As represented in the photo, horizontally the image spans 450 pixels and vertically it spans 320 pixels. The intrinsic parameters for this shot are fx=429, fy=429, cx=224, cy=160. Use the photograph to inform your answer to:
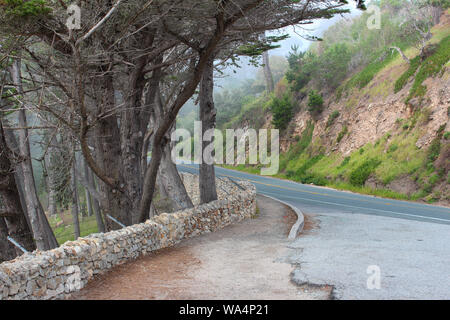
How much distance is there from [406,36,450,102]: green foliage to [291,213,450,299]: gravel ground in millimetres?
14496

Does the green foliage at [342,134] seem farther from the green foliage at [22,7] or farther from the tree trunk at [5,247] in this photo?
the green foliage at [22,7]

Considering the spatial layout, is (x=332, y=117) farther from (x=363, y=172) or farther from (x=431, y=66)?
(x=363, y=172)

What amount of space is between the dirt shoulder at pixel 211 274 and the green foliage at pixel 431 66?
703 inches

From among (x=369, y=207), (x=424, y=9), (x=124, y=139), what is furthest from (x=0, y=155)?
(x=424, y=9)

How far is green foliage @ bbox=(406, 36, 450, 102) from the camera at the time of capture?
962 inches

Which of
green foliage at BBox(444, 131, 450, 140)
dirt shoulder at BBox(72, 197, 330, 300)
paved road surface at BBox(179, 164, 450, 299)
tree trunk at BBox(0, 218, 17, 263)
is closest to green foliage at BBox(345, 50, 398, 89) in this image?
green foliage at BBox(444, 131, 450, 140)

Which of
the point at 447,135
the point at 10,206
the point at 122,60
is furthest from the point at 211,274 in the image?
the point at 447,135

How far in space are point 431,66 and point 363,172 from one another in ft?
24.5

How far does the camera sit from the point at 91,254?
23.4 feet

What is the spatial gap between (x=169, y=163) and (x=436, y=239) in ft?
31.6

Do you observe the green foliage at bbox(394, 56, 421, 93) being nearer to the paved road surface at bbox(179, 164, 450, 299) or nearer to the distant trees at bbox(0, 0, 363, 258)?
the paved road surface at bbox(179, 164, 450, 299)

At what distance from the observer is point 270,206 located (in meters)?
17.8

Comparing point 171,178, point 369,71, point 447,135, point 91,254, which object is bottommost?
point 91,254

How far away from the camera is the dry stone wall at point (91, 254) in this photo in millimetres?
5758
